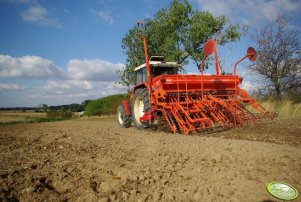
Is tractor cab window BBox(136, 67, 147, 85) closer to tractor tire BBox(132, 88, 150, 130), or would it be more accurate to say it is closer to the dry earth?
tractor tire BBox(132, 88, 150, 130)

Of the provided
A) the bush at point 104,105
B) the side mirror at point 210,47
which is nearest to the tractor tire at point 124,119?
the side mirror at point 210,47

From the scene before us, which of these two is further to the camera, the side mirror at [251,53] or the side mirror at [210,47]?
the side mirror at [210,47]

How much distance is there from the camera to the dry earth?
9.46 ft

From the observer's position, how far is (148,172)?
3527 millimetres

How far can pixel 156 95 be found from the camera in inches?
301

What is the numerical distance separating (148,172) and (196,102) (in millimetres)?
Answer: 4344

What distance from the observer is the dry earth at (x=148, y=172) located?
2.88 meters

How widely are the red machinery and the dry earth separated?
2.22m

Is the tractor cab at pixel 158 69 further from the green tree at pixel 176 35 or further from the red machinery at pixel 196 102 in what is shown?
the green tree at pixel 176 35

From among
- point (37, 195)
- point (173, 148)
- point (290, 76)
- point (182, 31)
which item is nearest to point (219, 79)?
point (173, 148)

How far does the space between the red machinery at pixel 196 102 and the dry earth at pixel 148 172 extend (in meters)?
2.22

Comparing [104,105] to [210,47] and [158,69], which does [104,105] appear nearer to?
[158,69]

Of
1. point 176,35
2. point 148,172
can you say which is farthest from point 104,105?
point 148,172

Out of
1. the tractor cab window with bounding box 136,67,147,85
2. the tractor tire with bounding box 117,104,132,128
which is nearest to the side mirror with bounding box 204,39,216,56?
the tractor cab window with bounding box 136,67,147,85
